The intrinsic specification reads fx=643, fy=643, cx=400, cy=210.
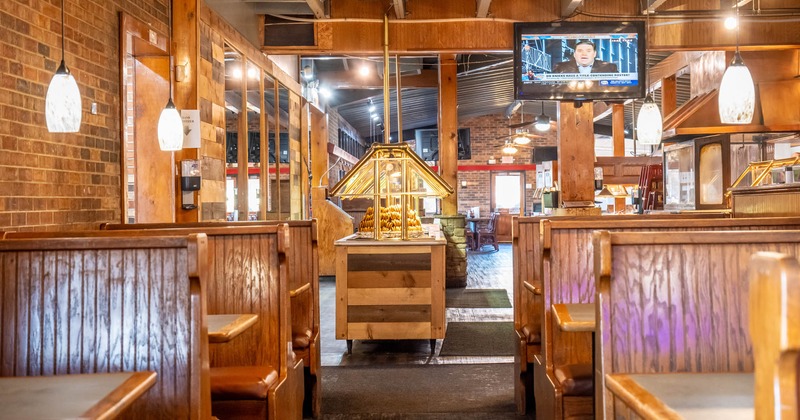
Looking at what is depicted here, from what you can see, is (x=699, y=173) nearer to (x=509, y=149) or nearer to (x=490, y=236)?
(x=490, y=236)

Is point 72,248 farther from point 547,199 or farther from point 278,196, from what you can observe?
point 547,199

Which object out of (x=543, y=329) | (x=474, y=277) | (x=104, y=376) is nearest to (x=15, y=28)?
(x=104, y=376)

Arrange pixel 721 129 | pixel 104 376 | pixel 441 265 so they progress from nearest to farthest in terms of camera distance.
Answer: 1. pixel 104 376
2. pixel 441 265
3. pixel 721 129

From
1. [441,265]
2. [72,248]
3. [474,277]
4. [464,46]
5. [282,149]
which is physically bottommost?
[474,277]

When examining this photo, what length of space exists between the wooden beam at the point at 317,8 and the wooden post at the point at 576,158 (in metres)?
2.93

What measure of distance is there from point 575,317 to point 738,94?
261cm

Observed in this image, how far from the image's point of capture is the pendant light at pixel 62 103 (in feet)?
10.3

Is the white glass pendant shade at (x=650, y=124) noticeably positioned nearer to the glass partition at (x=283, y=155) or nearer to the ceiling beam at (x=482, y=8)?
the ceiling beam at (x=482, y=8)

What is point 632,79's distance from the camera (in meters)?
6.08

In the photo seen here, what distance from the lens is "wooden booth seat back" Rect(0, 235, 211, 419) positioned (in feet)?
6.22

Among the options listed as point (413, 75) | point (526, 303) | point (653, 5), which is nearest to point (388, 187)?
point (526, 303)

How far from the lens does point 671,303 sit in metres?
1.80

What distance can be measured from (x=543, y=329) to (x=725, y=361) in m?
1.32

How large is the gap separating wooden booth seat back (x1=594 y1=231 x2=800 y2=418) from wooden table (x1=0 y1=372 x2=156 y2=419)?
47.5 inches
